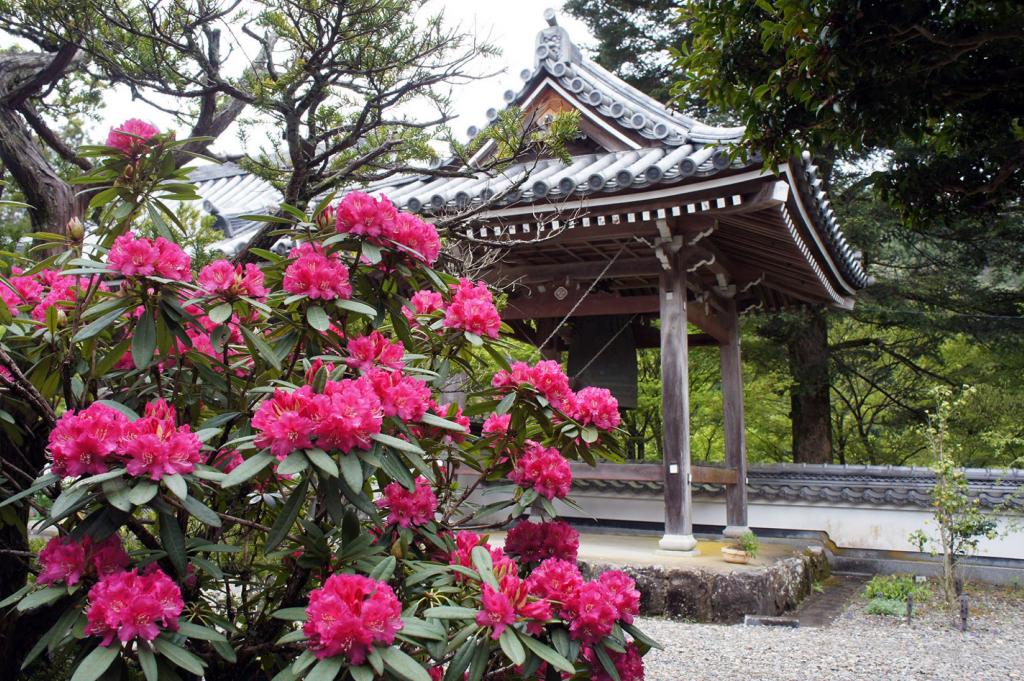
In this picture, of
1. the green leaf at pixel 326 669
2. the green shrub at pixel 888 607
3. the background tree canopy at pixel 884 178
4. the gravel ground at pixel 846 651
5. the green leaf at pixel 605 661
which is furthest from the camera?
the green shrub at pixel 888 607

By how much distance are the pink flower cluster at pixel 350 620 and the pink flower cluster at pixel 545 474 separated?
2.05 ft

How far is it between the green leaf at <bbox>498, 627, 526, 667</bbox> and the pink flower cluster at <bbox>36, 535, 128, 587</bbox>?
680 mm

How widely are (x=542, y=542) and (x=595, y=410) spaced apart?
349 millimetres

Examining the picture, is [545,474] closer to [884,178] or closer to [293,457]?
[293,457]

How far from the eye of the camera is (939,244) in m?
9.02

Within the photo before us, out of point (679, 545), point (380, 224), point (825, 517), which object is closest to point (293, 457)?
point (380, 224)

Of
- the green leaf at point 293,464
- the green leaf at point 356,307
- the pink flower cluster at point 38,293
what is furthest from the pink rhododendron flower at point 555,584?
the pink flower cluster at point 38,293

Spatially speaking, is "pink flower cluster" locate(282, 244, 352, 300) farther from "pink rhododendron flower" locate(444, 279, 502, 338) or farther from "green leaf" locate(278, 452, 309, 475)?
"green leaf" locate(278, 452, 309, 475)

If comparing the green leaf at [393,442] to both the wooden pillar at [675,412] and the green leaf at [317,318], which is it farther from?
the wooden pillar at [675,412]

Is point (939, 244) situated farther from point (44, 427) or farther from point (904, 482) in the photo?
point (44, 427)

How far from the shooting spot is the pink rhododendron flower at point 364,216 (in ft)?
5.26

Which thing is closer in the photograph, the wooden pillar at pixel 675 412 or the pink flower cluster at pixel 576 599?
the pink flower cluster at pixel 576 599

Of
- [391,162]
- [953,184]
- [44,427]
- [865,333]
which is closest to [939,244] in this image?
[865,333]

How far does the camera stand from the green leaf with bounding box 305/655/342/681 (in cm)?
114
